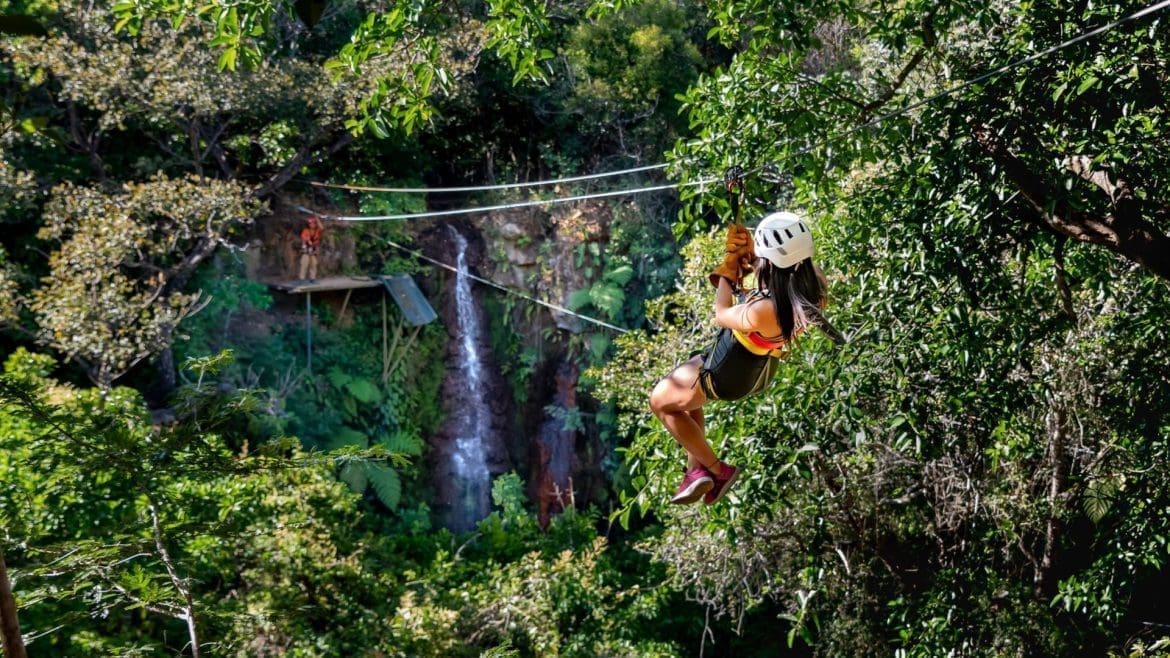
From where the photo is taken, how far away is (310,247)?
12.1 metres

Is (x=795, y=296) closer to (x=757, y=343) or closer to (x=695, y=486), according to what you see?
(x=757, y=343)

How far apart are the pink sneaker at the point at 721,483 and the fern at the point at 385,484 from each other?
8331mm

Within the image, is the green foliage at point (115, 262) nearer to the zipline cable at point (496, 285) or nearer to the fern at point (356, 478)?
the fern at point (356, 478)

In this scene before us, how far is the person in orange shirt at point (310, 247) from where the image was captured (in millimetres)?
12055

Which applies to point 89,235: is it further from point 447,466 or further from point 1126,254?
point 1126,254

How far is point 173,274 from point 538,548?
176 inches

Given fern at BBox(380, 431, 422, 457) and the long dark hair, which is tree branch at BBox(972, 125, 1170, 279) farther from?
fern at BBox(380, 431, 422, 457)

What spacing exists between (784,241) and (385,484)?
929 cm

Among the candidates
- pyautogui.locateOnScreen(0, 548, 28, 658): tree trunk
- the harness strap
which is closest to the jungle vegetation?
pyautogui.locateOnScreen(0, 548, 28, 658): tree trunk

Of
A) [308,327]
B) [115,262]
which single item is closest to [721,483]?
[115,262]

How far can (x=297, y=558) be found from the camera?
22.4ft

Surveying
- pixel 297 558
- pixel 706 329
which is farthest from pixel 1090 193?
pixel 297 558

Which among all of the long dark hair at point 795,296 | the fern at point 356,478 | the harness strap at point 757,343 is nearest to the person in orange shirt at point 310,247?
the fern at point 356,478

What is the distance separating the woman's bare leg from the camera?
3457mm
